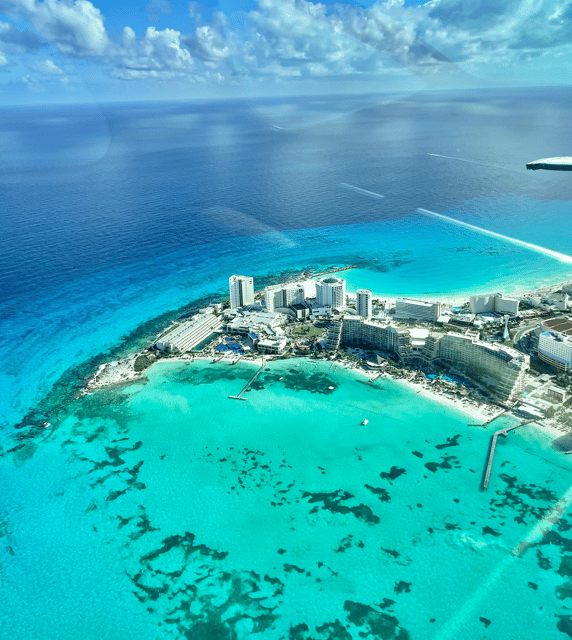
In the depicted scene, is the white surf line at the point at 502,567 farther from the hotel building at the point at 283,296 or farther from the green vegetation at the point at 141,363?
the hotel building at the point at 283,296

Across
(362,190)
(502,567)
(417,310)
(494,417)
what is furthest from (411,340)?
(362,190)

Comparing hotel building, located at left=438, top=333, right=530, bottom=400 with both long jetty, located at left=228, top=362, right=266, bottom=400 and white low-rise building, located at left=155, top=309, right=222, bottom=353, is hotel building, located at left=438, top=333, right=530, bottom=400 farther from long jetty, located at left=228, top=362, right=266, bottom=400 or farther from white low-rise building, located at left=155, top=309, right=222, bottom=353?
white low-rise building, located at left=155, top=309, right=222, bottom=353

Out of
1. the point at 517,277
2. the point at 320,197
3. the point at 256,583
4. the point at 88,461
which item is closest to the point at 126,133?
the point at 320,197

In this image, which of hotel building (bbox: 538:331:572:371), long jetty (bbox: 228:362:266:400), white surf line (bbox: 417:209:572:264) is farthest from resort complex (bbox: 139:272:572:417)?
white surf line (bbox: 417:209:572:264)

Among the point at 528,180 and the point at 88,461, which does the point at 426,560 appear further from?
the point at 528,180

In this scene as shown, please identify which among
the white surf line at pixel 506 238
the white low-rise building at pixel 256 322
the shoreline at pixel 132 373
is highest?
the white surf line at pixel 506 238

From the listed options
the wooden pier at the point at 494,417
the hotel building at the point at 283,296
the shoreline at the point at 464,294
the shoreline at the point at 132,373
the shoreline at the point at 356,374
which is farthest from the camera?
the shoreline at the point at 464,294

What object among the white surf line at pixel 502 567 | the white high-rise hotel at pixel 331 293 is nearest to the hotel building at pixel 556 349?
the white surf line at pixel 502 567

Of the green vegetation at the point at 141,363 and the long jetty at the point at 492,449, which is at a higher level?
the long jetty at the point at 492,449
